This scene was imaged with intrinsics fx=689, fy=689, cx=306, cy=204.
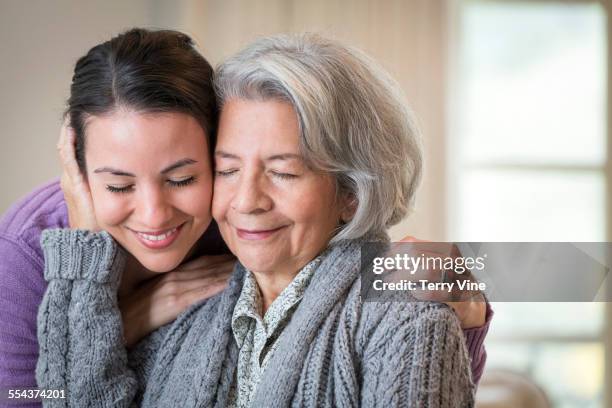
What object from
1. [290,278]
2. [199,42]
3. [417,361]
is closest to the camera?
[417,361]

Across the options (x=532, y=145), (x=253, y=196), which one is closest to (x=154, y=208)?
(x=253, y=196)

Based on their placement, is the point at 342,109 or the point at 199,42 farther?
the point at 199,42

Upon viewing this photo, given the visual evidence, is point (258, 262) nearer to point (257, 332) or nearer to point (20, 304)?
point (257, 332)

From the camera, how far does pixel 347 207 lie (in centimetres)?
107

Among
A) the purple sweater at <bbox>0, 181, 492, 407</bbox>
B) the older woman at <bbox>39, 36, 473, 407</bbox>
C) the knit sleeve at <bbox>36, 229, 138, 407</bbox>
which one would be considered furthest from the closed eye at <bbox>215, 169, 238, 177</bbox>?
the purple sweater at <bbox>0, 181, 492, 407</bbox>

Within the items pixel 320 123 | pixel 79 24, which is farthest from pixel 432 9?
pixel 320 123

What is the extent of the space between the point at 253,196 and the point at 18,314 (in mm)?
458

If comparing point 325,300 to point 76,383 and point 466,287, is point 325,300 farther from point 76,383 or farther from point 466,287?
point 76,383

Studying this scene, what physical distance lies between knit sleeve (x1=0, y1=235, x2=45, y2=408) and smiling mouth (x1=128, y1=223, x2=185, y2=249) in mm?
190

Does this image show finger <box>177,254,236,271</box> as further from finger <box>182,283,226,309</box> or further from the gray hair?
the gray hair

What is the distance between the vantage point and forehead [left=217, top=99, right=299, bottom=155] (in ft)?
3.18

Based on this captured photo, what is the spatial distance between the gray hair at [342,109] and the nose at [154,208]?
17 centimetres

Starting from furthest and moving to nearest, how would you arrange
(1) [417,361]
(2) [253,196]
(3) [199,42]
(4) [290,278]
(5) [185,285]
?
(3) [199,42] < (5) [185,285] < (4) [290,278] < (2) [253,196] < (1) [417,361]

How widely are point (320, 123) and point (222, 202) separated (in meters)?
0.20
